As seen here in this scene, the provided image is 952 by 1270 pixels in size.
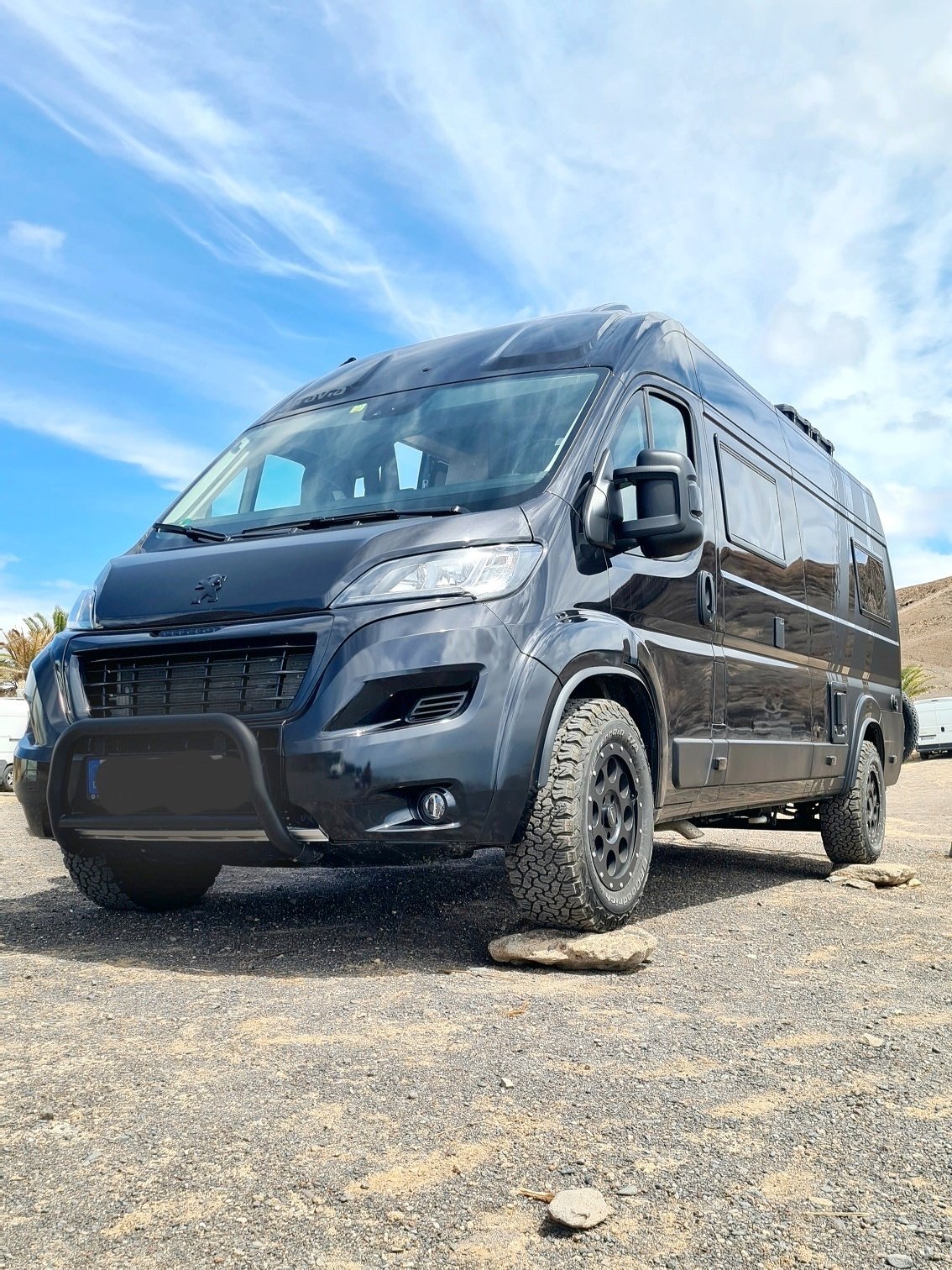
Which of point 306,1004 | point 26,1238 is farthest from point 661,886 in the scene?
point 26,1238

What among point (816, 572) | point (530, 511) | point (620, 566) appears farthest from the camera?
point (816, 572)

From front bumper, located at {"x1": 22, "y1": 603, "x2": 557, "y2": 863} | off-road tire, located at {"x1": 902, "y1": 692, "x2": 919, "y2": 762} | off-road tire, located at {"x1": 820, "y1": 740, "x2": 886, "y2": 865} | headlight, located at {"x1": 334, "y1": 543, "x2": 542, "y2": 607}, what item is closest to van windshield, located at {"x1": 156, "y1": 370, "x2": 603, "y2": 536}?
headlight, located at {"x1": 334, "y1": 543, "x2": 542, "y2": 607}

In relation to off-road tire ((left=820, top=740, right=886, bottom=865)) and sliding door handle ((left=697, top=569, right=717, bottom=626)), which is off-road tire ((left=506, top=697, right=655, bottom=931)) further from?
off-road tire ((left=820, top=740, right=886, bottom=865))

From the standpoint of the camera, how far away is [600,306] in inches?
221

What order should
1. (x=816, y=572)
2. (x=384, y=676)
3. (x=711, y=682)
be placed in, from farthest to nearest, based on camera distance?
1. (x=816, y=572)
2. (x=711, y=682)
3. (x=384, y=676)

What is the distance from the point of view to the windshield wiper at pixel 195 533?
463 cm

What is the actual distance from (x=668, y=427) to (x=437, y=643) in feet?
6.83

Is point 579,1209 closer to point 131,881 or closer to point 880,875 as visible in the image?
point 131,881

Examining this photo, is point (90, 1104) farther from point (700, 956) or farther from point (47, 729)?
point (700, 956)

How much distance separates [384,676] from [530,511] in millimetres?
864

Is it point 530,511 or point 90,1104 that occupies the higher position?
point 530,511

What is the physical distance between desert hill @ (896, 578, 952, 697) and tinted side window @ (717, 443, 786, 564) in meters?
60.5

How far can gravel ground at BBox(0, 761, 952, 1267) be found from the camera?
6.52 ft

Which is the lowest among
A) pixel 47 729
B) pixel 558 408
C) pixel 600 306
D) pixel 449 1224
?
pixel 449 1224
